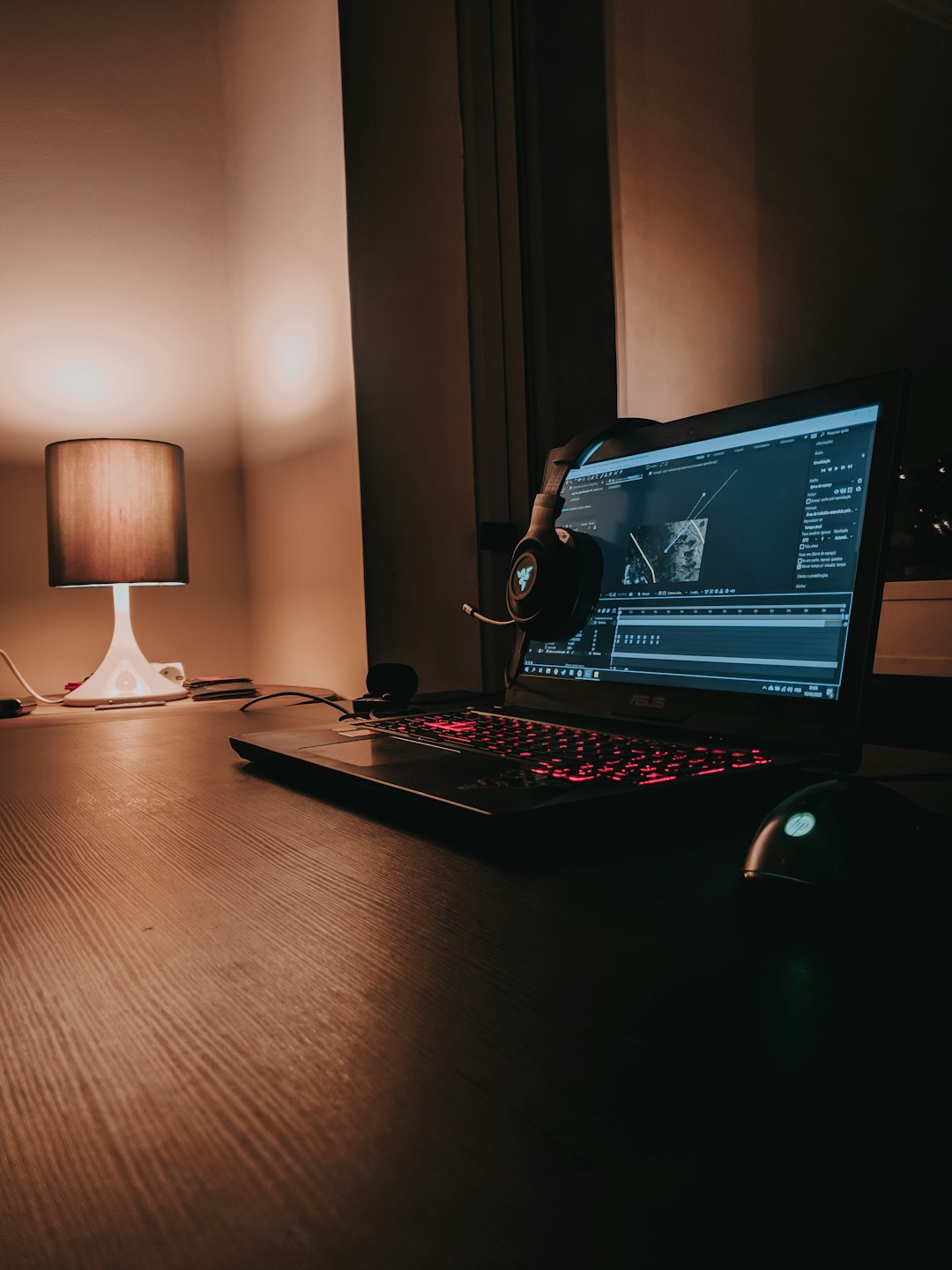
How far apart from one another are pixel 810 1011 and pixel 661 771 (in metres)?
0.28

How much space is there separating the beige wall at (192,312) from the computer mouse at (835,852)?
1470 mm

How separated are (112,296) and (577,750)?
1926 mm

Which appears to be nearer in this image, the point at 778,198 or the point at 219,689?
the point at 778,198

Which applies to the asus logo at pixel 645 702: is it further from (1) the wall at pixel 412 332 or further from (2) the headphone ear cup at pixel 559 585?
(1) the wall at pixel 412 332

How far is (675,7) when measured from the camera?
1.32m

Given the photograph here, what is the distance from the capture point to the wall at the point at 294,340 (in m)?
1.82

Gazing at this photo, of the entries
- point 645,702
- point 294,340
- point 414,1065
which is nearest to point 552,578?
point 645,702

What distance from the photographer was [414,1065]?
0.92 feet

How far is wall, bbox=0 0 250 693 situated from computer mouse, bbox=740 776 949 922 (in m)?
2.02

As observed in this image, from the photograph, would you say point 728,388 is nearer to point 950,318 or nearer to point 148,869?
point 950,318

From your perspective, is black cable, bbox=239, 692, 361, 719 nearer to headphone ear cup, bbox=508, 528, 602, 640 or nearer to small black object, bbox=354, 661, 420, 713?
small black object, bbox=354, 661, 420, 713

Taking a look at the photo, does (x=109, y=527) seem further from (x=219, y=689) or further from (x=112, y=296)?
(x=112, y=296)

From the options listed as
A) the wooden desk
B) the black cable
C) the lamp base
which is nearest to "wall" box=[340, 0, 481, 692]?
the black cable

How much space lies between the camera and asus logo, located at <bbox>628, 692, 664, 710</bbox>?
2.58ft
